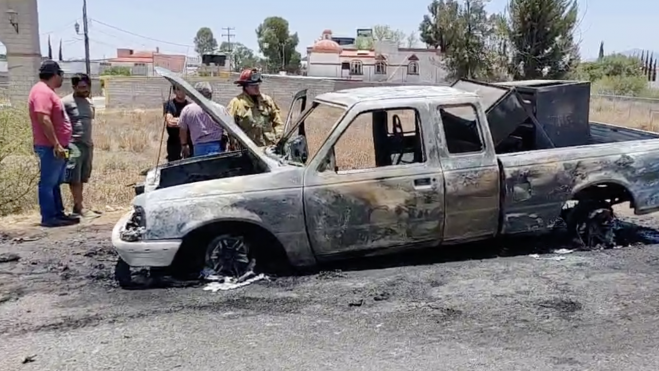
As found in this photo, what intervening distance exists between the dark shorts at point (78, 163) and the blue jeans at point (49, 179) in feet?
0.64

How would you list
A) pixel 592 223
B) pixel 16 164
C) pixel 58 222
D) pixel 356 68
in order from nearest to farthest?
pixel 592 223 → pixel 58 222 → pixel 16 164 → pixel 356 68

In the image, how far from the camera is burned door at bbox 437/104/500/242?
5.77 meters

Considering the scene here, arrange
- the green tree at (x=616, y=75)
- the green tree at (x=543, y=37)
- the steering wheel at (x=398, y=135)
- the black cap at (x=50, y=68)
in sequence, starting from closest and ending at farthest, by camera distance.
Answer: the steering wheel at (x=398, y=135) < the black cap at (x=50, y=68) < the green tree at (x=543, y=37) < the green tree at (x=616, y=75)

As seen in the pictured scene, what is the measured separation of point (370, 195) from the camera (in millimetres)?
5547

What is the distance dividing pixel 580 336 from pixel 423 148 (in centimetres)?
209

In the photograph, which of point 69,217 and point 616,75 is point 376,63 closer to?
point 616,75

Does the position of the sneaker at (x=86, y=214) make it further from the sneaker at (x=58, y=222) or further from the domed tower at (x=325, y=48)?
the domed tower at (x=325, y=48)

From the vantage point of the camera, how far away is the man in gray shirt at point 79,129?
304 inches

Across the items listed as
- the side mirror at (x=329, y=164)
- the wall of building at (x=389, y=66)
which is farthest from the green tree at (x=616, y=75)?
the side mirror at (x=329, y=164)

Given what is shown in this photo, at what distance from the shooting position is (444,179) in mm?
5723

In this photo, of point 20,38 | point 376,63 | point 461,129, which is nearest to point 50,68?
point 461,129

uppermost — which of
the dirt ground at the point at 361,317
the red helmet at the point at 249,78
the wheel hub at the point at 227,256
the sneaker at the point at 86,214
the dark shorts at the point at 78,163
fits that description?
the red helmet at the point at 249,78

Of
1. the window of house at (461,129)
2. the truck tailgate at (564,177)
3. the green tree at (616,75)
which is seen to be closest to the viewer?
the window of house at (461,129)

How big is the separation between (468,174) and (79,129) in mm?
4656
